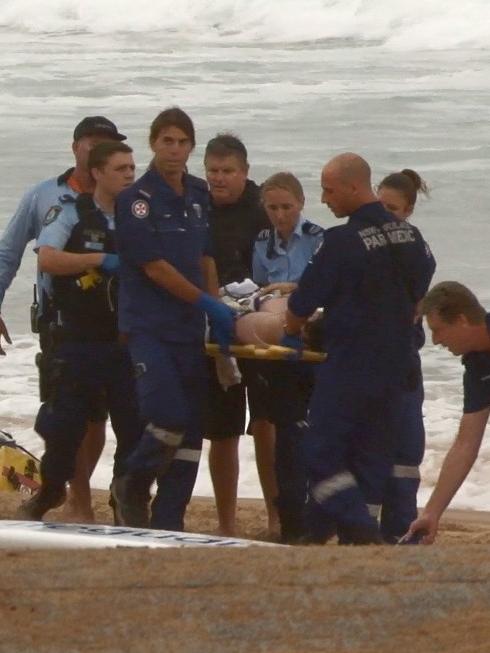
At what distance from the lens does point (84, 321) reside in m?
6.69

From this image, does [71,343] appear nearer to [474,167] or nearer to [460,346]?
[460,346]

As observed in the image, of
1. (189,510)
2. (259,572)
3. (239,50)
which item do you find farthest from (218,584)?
(239,50)

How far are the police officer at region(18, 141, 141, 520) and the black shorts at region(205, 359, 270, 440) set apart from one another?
0.34m

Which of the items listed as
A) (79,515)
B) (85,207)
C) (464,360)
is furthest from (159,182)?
(79,515)

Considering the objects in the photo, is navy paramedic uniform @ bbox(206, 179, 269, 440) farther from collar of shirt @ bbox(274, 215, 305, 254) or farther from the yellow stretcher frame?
the yellow stretcher frame

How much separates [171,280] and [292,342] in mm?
524

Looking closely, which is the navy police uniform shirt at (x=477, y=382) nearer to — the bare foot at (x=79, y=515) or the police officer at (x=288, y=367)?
the police officer at (x=288, y=367)

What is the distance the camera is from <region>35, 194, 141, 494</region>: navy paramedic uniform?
6.66 meters

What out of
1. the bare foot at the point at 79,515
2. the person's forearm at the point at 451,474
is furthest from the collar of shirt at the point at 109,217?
the person's forearm at the point at 451,474

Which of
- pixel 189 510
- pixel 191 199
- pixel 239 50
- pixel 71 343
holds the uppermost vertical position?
pixel 239 50

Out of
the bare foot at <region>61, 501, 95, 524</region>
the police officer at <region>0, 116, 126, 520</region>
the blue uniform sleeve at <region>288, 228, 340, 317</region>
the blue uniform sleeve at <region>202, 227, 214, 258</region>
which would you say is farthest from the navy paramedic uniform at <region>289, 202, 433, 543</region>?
the bare foot at <region>61, 501, 95, 524</region>

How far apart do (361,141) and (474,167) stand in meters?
2.58

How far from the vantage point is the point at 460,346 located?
5633mm

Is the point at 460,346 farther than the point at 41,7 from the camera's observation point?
No
